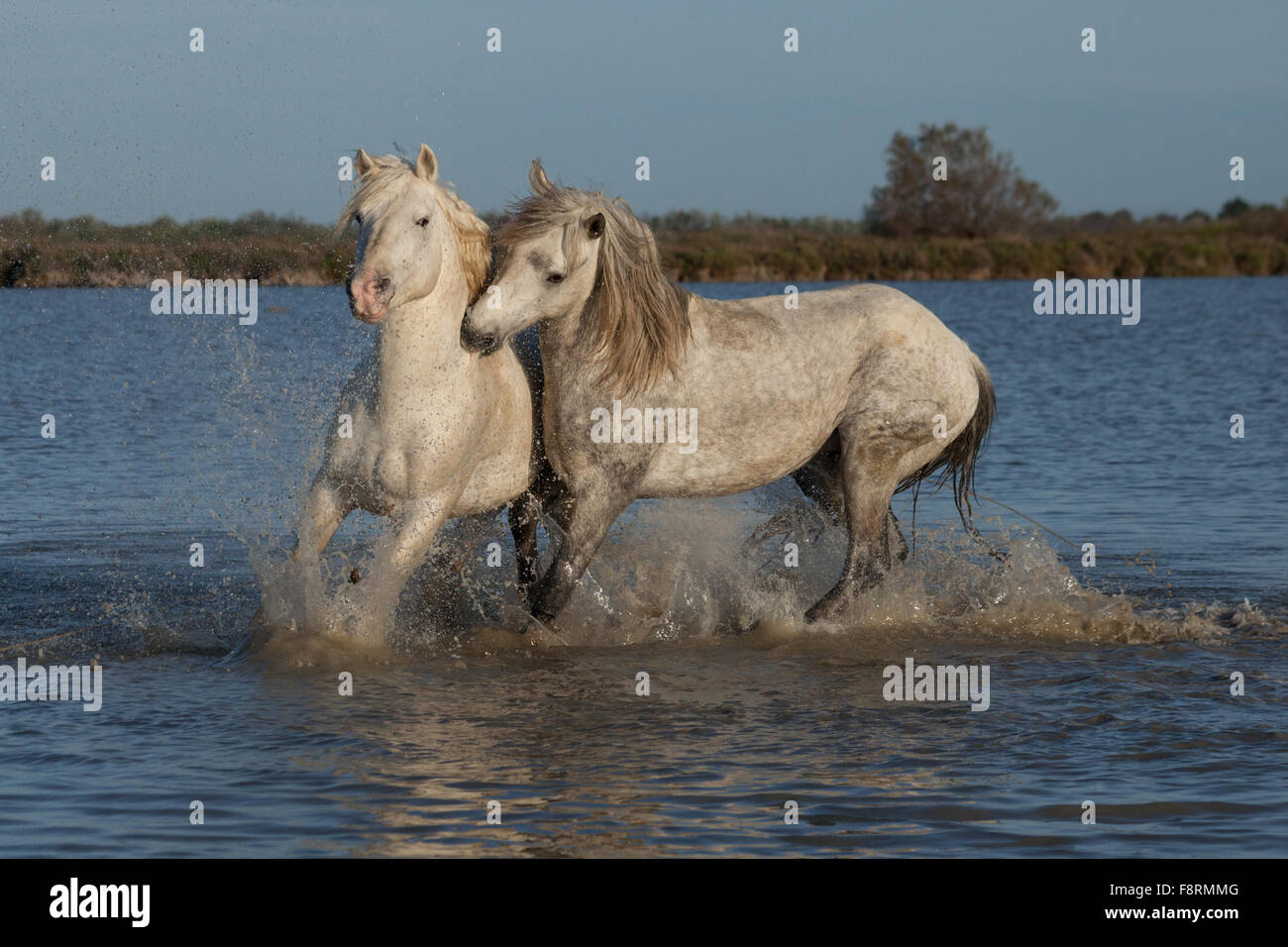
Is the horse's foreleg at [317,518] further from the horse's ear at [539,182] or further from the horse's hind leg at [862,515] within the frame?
the horse's hind leg at [862,515]

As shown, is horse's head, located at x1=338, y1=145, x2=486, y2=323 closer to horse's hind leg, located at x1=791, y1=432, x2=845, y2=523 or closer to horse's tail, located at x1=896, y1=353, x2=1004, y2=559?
horse's hind leg, located at x1=791, y1=432, x2=845, y2=523

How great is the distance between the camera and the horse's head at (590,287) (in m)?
6.38

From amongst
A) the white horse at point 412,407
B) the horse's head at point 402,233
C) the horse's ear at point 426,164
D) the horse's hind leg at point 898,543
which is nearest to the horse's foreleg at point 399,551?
the white horse at point 412,407

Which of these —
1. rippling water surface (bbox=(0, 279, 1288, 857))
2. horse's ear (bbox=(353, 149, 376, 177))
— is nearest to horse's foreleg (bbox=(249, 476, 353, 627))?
rippling water surface (bbox=(0, 279, 1288, 857))

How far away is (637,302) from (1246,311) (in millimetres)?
30827

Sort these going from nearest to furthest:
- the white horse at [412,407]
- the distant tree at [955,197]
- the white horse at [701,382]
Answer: the white horse at [412,407] → the white horse at [701,382] → the distant tree at [955,197]

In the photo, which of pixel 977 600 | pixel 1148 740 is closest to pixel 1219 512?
pixel 977 600

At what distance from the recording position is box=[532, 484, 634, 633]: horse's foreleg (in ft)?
22.6

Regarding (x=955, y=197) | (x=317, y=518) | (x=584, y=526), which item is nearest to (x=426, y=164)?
(x=317, y=518)

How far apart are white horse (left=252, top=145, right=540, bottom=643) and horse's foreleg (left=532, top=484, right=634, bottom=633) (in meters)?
0.54

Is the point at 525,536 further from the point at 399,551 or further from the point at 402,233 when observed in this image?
the point at 402,233

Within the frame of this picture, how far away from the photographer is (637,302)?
6.70 meters

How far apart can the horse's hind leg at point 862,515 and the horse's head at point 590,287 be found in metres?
1.16

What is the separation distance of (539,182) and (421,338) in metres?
0.96
